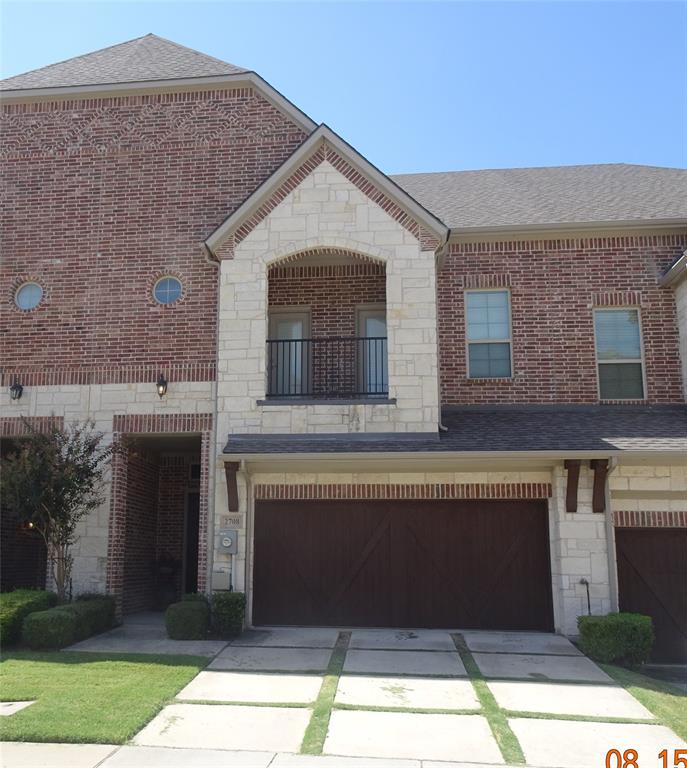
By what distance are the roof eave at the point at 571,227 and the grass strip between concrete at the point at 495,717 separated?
7434 millimetres

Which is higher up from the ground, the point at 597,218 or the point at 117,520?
the point at 597,218

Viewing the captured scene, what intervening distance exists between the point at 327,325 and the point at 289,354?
89 centimetres

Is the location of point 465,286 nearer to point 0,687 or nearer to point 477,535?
point 477,535

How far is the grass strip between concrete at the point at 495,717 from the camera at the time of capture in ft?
20.0

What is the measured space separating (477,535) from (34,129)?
11.2 m

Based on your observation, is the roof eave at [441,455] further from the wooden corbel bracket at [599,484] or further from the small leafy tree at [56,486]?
the small leafy tree at [56,486]

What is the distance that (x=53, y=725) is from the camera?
6.44 metres

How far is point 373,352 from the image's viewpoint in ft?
42.3

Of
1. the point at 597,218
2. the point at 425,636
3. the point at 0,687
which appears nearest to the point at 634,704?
the point at 425,636

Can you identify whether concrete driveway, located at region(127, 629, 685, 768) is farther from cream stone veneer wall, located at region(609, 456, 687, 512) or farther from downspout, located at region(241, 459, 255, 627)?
cream stone veneer wall, located at region(609, 456, 687, 512)

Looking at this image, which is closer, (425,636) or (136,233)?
(425,636)

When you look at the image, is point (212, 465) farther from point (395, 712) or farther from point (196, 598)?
point (395, 712)

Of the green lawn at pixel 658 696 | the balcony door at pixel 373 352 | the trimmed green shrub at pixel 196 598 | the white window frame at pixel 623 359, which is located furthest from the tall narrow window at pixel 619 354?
the trimmed green shrub at pixel 196 598

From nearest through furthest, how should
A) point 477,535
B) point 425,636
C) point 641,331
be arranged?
1. point 425,636
2. point 477,535
3. point 641,331
